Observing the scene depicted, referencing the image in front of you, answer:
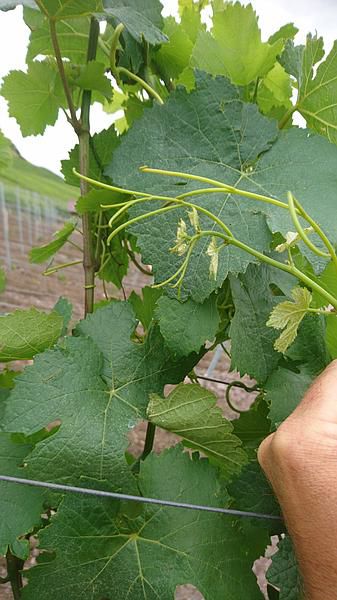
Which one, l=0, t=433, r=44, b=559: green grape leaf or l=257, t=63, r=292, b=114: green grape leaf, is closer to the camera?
l=0, t=433, r=44, b=559: green grape leaf

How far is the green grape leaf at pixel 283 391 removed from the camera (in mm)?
628

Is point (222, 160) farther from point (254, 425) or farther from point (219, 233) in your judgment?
point (254, 425)

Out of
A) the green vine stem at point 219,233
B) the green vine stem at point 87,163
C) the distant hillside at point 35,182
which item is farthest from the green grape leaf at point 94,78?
the distant hillside at point 35,182

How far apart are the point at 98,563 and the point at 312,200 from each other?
0.40m

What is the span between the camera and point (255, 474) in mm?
646

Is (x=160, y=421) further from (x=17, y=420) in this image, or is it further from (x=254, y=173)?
(x=254, y=173)

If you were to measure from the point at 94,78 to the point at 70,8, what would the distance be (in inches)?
3.0

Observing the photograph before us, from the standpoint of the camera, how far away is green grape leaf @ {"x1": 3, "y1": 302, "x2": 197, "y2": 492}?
61cm

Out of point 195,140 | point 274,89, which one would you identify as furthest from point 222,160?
point 274,89

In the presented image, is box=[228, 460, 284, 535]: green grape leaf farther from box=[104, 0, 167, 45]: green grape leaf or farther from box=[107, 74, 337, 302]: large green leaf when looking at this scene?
box=[104, 0, 167, 45]: green grape leaf

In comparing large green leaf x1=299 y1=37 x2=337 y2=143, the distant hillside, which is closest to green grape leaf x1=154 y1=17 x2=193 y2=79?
large green leaf x1=299 y1=37 x2=337 y2=143

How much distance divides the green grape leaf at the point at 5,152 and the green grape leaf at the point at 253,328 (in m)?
0.45

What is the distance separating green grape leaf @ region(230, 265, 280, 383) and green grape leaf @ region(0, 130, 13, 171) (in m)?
0.45

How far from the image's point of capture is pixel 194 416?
63cm
